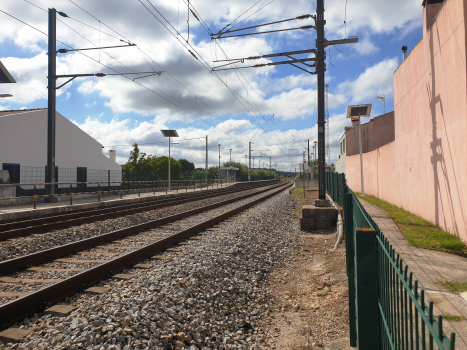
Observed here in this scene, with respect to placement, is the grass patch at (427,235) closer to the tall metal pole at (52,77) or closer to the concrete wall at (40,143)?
the tall metal pole at (52,77)

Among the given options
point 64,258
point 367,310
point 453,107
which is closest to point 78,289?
point 64,258

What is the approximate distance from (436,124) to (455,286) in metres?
6.18

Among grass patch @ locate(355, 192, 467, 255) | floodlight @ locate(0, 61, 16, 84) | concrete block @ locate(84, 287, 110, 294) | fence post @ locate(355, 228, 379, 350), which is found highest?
floodlight @ locate(0, 61, 16, 84)

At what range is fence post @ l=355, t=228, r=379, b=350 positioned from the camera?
2.58m

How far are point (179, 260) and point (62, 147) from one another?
3137cm

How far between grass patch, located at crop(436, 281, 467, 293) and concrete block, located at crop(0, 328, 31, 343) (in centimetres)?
547

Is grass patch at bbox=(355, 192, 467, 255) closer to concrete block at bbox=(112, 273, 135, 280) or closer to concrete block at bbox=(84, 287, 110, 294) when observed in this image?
concrete block at bbox=(112, 273, 135, 280)

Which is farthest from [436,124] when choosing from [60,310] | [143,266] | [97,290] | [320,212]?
[60,310]

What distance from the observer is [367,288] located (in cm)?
264

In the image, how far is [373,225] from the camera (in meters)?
2.88

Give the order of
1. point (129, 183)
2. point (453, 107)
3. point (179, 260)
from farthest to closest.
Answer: point (129, 183), point (453, 107), point (179, 260)

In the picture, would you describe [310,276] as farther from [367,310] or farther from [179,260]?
[367,310]

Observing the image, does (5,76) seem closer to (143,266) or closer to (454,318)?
(143,266)

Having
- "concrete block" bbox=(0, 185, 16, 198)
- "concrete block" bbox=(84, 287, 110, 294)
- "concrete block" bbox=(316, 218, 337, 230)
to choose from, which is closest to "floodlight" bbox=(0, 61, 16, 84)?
"concrete block" bbox=(0, 185, 16, 198)
